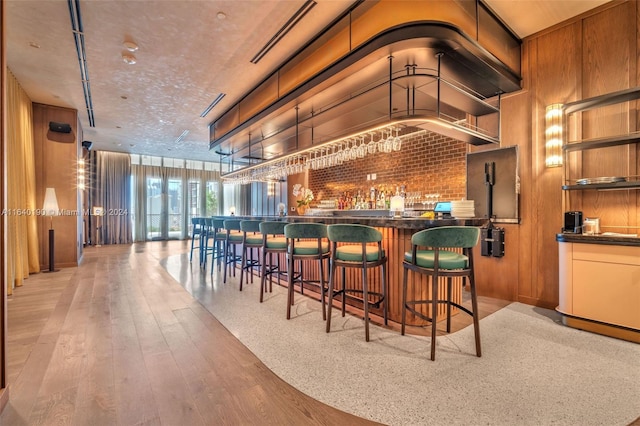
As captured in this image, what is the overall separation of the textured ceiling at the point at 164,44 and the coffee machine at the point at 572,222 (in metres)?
2.26

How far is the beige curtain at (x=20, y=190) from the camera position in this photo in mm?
4293

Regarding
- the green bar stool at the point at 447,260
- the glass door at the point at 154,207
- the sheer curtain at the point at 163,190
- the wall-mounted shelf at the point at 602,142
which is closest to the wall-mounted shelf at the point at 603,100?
the wall-mounted shelf at the point at 602,142

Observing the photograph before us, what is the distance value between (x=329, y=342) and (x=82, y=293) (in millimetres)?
3837

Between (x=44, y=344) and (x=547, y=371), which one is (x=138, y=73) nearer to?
(x=44, y=344)

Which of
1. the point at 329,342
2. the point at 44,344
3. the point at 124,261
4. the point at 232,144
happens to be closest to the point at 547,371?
the point at 329,342

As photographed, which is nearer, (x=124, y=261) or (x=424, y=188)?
(x=424, y=188)

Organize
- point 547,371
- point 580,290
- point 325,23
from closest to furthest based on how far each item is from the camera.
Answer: point 547,371
point 580,290
point 325,23

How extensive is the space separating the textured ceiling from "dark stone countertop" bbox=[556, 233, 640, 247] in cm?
249

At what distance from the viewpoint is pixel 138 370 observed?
2025 millimetres

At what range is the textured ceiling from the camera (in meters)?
3.05

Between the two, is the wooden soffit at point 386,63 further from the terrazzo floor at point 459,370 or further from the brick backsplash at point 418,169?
the terrazzo floor at point 459,370

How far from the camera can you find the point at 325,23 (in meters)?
3.30

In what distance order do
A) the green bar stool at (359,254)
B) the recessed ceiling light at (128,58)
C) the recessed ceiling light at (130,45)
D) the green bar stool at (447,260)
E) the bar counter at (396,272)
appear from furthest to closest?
the recessed ceiling light at (128,58), the recessed ceiling light at (130,45), the bar counter at (396,272), the green bar stool at (359,254), the green bar stool at (447,260)

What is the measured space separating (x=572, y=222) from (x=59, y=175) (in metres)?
8.90
